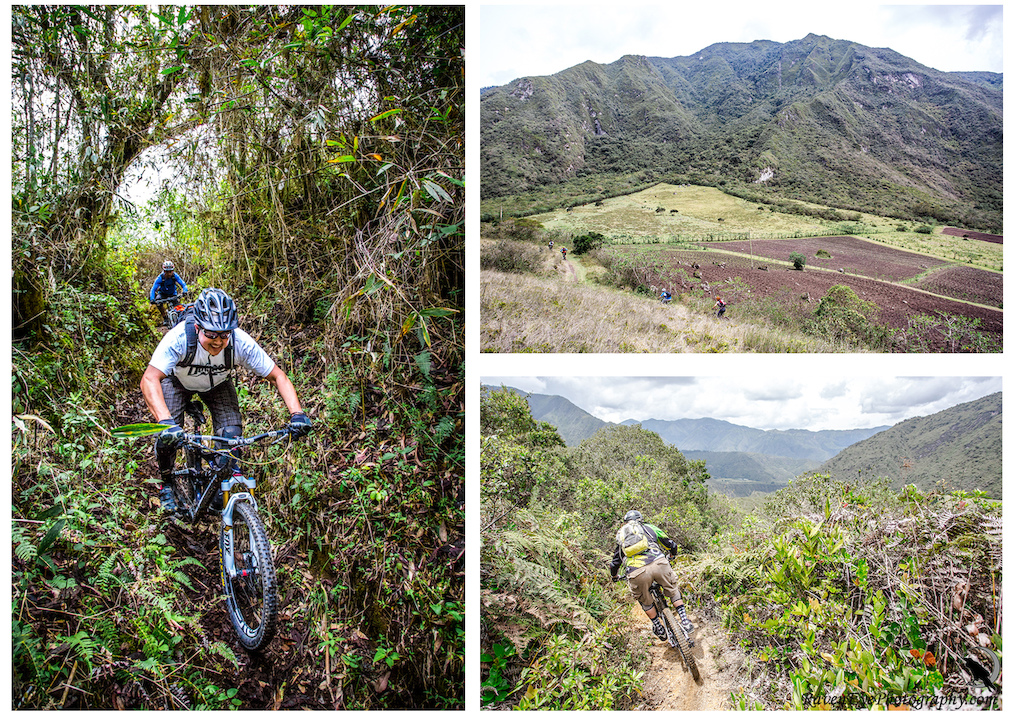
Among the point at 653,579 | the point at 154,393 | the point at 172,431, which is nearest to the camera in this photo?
the point at 172,431

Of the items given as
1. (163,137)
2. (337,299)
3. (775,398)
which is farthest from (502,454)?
(163,137)

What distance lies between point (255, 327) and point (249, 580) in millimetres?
1132

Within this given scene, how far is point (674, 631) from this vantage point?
2.50 metres

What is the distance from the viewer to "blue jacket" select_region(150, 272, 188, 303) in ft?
8.41

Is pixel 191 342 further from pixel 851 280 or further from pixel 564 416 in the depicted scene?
pixel 851 280

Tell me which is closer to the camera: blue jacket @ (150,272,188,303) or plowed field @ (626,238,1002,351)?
plowed field @ (626,238,1002,351)

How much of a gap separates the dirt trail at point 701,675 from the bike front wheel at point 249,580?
1.69m

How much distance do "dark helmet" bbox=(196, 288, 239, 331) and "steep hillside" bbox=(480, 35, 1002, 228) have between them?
1.26m

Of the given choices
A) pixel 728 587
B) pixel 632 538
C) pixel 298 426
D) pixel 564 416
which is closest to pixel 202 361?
pixel 298 426

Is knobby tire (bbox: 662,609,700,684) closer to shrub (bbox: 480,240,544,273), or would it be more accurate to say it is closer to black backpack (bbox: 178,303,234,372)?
shrub (bbox: 480,240,544,273)

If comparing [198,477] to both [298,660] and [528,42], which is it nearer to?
[298,660]

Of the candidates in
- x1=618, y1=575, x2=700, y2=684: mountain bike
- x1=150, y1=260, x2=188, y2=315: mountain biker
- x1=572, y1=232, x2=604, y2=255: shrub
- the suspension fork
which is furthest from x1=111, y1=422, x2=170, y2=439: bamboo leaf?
x1=618, y1=575, x2=700, y2=684: mountain bike

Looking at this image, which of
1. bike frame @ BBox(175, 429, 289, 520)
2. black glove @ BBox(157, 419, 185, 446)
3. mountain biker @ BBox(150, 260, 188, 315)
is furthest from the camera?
mountain biker @ BBox(150, 260, 188, 315)

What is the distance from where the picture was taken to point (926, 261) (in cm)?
241
